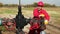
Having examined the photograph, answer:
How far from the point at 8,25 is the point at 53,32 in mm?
10295

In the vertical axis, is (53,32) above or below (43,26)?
below

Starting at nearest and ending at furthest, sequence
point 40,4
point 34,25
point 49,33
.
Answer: point 34,25
point 40,4
point 49,33

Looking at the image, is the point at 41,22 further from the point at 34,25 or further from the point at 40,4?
the point at 40,4

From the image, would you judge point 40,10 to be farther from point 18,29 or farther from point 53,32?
point 53,32

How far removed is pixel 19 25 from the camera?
12.3ft

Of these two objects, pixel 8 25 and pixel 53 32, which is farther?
pixel 53 32

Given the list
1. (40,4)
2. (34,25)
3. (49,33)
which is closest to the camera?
(34,25)

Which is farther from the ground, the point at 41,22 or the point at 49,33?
the point at 41,22

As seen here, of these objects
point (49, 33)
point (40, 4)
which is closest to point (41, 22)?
point (40, 4)

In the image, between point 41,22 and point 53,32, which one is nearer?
point 41,22

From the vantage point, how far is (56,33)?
43.9 feet

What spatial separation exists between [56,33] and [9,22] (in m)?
9.89

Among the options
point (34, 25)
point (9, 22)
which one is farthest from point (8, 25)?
point (34, 25)

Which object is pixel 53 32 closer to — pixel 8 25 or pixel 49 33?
pixel 49 33
